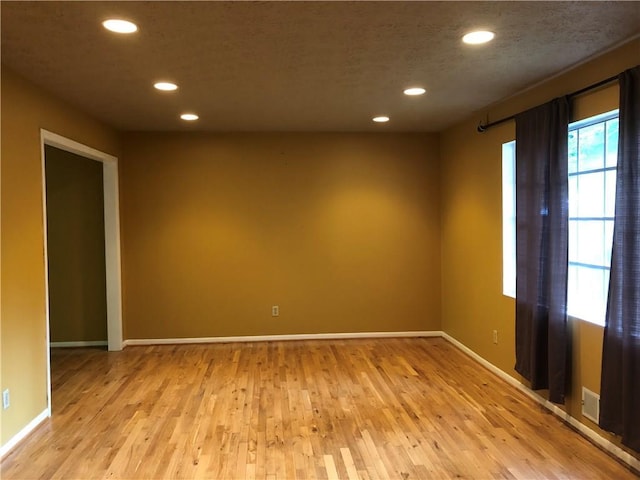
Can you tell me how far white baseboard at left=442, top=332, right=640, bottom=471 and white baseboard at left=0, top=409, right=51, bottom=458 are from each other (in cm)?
356

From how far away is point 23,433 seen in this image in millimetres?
3148

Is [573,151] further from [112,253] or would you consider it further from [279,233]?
[112,253]

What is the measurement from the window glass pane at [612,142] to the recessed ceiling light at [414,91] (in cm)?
135

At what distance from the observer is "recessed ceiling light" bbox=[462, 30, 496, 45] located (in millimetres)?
2596

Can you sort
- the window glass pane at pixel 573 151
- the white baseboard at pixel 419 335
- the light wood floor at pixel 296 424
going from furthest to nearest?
the window glass pane at pixel 573 151, the white baseboard at pixel 419 335, the light wood floor at pixel 296 424

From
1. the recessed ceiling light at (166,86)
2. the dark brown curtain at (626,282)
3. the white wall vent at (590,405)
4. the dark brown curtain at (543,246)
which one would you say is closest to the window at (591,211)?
the dark brown curtain at (543,246)

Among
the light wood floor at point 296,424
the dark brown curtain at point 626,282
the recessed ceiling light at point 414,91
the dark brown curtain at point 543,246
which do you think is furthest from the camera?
the recessed ceiling light at point 414,91

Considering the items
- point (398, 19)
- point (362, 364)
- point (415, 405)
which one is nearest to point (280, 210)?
point (362, 364)

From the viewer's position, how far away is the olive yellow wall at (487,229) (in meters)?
3.03

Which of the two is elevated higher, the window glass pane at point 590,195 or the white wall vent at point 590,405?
the window glass pane at point 590,195

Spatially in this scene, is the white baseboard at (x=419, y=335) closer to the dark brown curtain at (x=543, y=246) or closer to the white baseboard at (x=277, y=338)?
the white baseboard at (x=277, y=338)

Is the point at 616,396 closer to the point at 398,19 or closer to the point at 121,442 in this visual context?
the point at 398,19

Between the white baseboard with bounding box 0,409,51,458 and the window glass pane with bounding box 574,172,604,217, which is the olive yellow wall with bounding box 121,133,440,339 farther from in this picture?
the window glass pane with bounding box 574,172,604,217

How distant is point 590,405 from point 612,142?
1.64m
